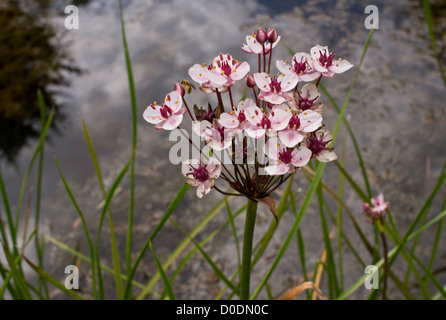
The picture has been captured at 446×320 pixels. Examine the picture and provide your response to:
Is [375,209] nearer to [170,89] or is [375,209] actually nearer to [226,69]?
[226,69]

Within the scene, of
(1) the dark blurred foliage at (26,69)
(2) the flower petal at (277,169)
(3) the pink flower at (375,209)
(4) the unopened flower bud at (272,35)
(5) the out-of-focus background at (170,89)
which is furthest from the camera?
(1) the dark blurred foliage at (26,69)

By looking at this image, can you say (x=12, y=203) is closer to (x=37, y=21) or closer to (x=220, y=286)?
(x=220, y=286)

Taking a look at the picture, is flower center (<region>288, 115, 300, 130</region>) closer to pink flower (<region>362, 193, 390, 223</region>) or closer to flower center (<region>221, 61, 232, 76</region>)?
flower center (<region>221, 61, 232, 76</region>)

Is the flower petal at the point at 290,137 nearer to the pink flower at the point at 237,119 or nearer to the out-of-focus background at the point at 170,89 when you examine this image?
the pink flower at the point at 237,119

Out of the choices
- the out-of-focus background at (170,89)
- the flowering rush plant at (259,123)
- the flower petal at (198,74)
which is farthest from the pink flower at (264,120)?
the out-of-focus background at (170,89)

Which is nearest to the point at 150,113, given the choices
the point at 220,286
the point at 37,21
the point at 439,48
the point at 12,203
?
the point at 220,286

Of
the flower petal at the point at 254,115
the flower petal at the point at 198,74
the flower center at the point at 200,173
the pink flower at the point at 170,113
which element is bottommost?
the flower center at the point at 200,173

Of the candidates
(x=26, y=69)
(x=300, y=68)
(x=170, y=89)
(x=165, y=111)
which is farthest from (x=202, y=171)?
(x=26, y=69)
